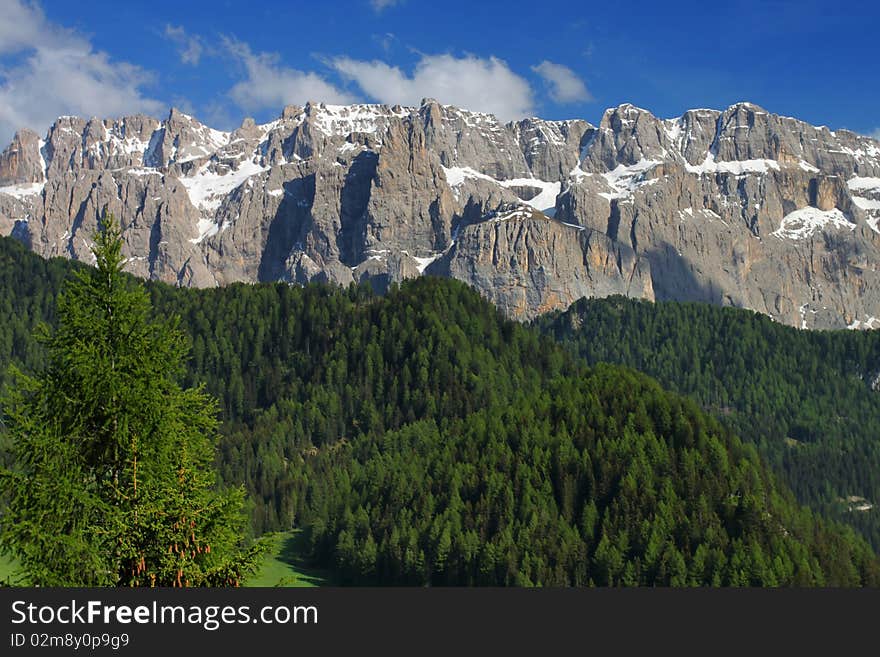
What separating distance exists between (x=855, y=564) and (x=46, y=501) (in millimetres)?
140556

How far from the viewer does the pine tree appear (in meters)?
24.7

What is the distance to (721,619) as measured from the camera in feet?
76.4

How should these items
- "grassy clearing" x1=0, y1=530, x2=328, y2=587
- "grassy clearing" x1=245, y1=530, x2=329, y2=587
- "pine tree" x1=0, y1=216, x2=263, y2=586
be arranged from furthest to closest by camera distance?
"grassy clearing" x1=245, y1=530, x2=329, y2=587 < "grassy clearing" x1=0, y1=530, x2=328, y2=587 < "pine tree" x1=0, y1=216, x2=263, y2=586

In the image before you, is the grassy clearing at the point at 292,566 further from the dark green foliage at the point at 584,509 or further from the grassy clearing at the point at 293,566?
the dark green foliage at the point at 584,509

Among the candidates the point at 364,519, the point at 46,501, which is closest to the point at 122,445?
the point at 46,501

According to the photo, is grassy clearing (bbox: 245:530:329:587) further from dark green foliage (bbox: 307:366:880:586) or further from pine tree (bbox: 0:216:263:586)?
pine tree (bbox: 0:216:263:586)

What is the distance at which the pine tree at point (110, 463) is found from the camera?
80.9 ft

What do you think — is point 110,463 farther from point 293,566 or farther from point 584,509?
point 584,509

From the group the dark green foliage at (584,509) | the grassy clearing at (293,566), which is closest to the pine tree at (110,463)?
the grassy clearing at (293,566)

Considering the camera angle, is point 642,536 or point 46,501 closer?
point 46,501

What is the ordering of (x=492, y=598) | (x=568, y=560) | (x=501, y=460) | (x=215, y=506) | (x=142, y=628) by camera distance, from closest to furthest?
1. (x=142, y=628)
2. (x=492, y=598)
3. (x=215, y=506)
4. (x=568, y=560)
5. (x=501, y=460)

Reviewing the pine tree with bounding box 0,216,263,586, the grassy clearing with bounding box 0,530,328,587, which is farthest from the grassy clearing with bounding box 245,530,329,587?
the pine tree with bounding box 0,216,263,586

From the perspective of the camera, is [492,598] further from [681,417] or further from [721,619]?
[681,417]

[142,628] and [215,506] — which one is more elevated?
[215,506]
